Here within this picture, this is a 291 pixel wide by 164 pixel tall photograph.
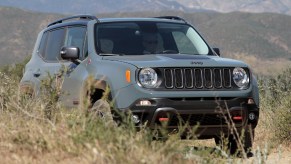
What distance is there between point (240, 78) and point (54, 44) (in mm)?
3003

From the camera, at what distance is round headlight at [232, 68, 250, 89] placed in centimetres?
727

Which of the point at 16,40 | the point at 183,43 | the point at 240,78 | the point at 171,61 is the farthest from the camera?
the point at 16,40

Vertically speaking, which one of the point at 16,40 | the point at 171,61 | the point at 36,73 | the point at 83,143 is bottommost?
the point at 83,143

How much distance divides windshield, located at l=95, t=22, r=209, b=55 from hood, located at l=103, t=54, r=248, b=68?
39 centimetres

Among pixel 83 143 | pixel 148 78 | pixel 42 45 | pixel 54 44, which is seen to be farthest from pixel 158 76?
pixel 42 45

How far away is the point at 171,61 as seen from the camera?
701 centimetres

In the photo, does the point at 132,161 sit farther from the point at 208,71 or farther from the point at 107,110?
the point at 208,71

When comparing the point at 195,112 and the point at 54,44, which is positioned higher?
the point at 54,44

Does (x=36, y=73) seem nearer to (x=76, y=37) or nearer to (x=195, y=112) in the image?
(x=76, y=37)

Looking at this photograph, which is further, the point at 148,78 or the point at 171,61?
the point at 171,61

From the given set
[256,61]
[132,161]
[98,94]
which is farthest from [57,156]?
[256,61]

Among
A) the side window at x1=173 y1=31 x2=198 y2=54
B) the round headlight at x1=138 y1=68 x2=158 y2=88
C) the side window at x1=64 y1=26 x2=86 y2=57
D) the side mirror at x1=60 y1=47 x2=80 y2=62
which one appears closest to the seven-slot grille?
the round headlight at x1=138 y1=68 x2=158 y2=88

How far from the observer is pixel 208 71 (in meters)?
7.14

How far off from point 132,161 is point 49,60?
16.7ft
